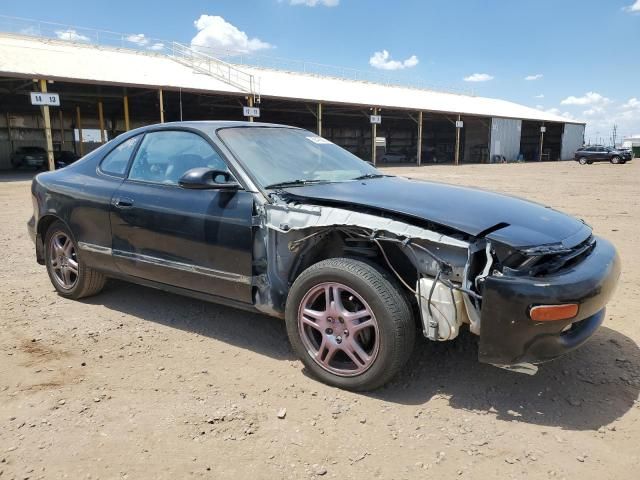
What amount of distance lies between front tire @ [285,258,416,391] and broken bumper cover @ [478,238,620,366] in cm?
44

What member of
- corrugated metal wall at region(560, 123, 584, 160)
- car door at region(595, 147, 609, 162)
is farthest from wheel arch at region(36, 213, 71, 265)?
corrugated metal wall at region(560, 123, 584, 160)

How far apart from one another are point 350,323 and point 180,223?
4.67 feet

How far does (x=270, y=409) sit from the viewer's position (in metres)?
2.71

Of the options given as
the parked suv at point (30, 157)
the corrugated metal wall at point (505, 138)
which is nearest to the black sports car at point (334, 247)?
the parked suv at point (30, 157)

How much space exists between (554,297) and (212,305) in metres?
2.85

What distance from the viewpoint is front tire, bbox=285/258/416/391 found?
265 cm

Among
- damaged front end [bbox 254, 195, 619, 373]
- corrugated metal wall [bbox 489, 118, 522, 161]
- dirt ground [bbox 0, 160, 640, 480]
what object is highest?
corrugated metal wall [bbox 489, 118, 522, 161]

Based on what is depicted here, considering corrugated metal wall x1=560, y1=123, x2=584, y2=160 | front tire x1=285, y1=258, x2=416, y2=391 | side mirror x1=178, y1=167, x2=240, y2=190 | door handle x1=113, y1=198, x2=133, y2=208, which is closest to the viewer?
front tire x1=285, y1=258, x2=416, y2=391

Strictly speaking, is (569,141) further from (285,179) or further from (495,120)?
(285,179)

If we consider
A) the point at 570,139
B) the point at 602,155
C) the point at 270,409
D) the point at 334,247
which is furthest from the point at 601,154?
the point at 270,409

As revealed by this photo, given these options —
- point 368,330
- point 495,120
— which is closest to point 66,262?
point 368,330

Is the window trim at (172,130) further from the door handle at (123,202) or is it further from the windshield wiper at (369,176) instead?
the windshield wiper at (369,176)

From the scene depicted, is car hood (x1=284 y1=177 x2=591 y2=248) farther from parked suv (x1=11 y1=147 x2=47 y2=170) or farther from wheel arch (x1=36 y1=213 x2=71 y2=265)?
parked suv (x1=11 y1=147 x2=47 y2=170)

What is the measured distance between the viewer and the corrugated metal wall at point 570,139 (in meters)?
50.4
